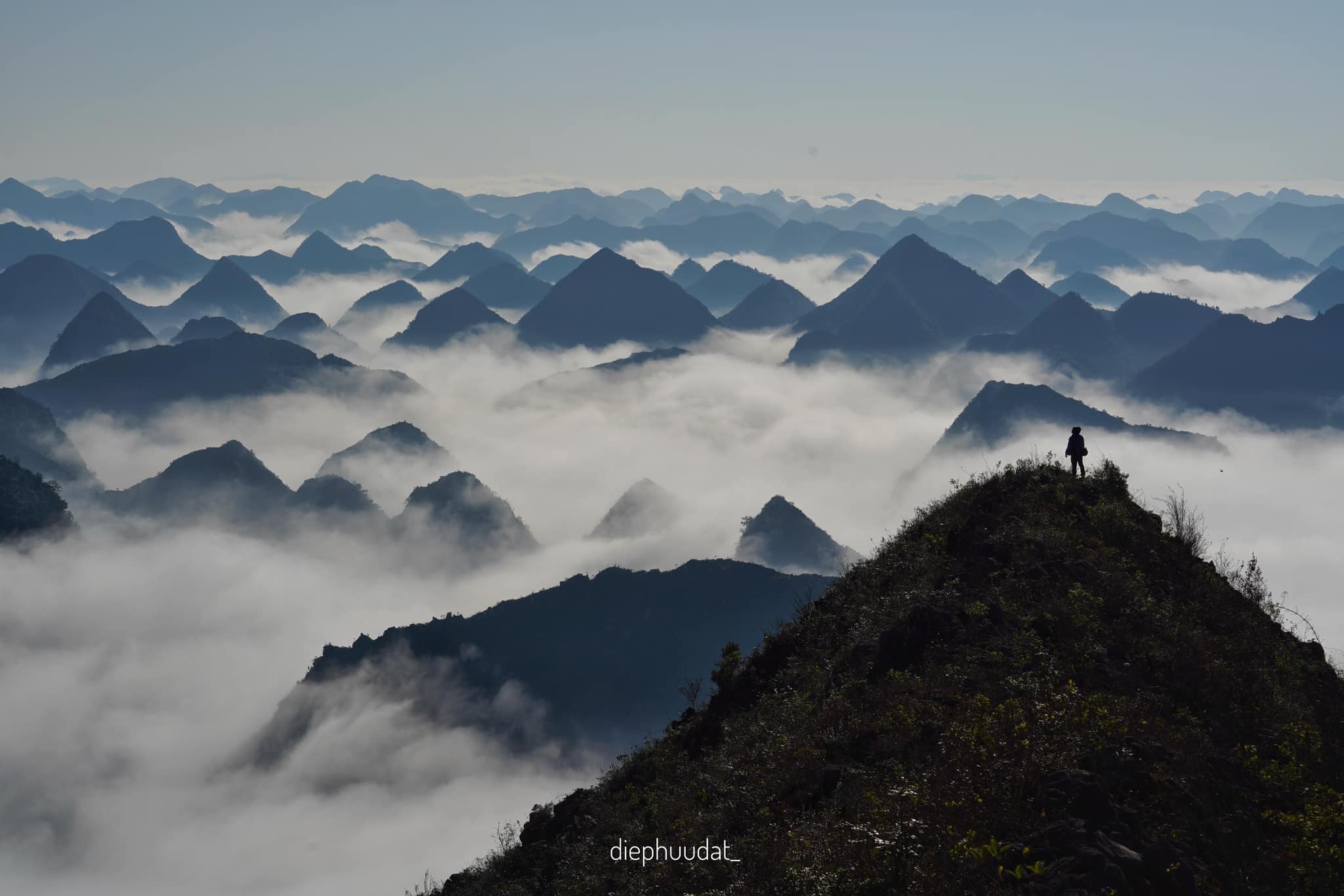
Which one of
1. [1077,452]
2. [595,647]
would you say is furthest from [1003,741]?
[595,647]

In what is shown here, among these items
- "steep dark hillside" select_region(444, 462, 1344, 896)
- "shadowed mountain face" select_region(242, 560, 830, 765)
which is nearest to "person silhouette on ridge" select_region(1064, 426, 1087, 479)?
"steep dark hillside" select_region(444, 462, 1344, 896)

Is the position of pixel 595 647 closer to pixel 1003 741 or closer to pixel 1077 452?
pixel 1077 452

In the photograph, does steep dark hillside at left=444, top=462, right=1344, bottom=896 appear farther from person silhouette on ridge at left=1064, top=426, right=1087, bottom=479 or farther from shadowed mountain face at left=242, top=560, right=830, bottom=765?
shadowed mountain face at left=242, top=560, right=830, bottom=765

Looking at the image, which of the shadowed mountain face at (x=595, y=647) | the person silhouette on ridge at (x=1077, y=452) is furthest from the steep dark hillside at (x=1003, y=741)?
the shadowed mountain face at (x=595, y=647)

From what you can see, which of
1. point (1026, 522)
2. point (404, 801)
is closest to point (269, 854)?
point (404, 801)

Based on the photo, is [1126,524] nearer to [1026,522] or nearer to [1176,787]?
[1026,522]

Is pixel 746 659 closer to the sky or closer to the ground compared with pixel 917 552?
closer to the ground
